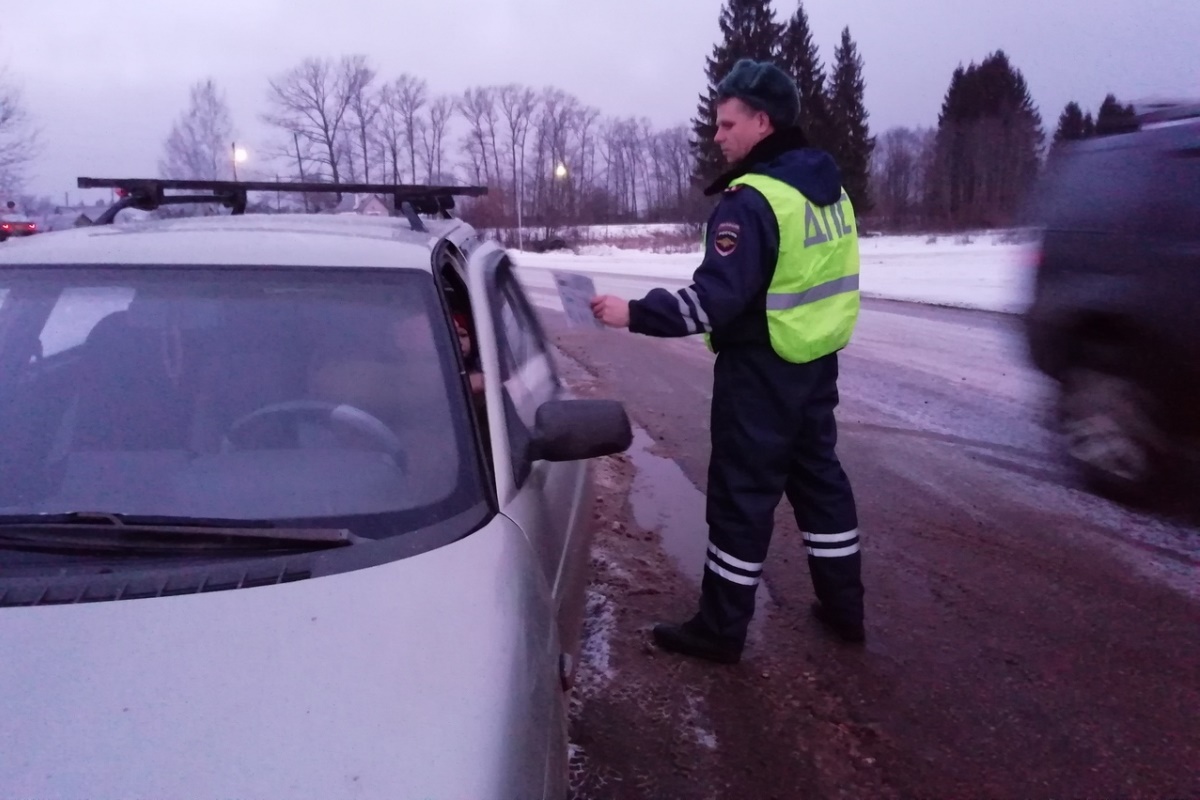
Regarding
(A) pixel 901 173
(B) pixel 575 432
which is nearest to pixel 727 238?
(B) pixel 575 432

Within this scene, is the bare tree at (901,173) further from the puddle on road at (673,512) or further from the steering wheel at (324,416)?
the steering wheel at (324,416)

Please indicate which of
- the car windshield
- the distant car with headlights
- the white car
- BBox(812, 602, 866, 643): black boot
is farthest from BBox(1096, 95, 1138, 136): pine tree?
the distant car with headlights

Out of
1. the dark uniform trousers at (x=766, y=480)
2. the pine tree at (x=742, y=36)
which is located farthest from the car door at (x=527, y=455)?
the pine tree at (x=742, y=36)

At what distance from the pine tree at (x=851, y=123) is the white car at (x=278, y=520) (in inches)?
2221

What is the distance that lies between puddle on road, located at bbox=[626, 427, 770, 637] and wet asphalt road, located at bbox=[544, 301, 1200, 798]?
0.03 m

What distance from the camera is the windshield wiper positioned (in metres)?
2.09

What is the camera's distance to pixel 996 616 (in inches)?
162

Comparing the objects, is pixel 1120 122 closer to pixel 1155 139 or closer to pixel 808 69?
pixel 1155 139

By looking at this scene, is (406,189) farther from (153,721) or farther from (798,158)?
(153,721)

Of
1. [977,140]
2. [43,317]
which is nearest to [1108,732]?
[43,317]

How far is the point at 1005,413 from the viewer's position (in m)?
7.62

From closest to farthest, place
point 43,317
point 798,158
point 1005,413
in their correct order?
1. point 43,317
2. point 798,158
3. point 1005,413

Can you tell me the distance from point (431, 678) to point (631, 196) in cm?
9798

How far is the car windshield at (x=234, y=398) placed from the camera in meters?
2.27
